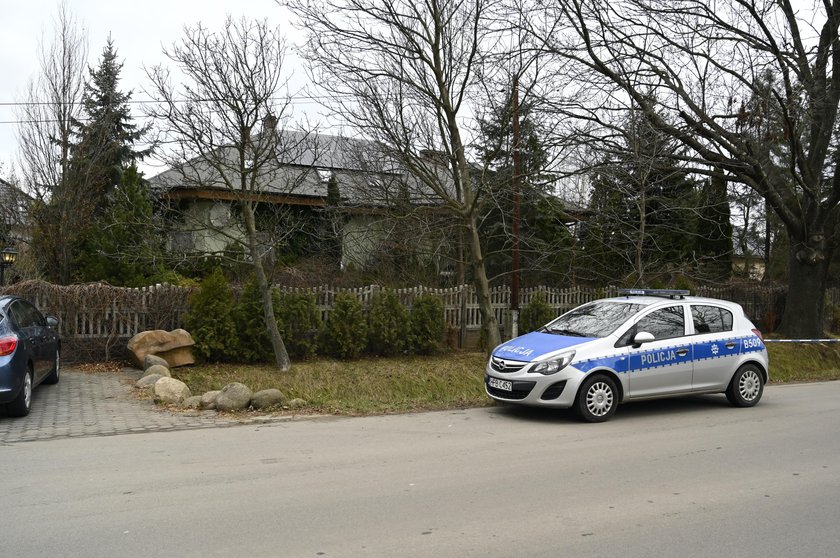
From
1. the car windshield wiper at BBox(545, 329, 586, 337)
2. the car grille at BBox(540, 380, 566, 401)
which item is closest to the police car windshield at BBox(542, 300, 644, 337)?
the car windshield wiper at BBox(545, 329, 586, 337)

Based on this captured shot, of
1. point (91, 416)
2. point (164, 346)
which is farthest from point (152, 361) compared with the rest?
point (91, 416)

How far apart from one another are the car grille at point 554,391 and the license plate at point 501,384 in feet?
1.61

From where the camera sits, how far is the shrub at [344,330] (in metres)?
15.7

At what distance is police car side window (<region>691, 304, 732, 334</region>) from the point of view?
1002 centimetres

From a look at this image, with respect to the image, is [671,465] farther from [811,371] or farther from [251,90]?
[811,371]

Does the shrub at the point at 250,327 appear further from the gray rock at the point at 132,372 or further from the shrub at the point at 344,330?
the gray rock at the point at 132,372

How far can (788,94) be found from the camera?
642 inches

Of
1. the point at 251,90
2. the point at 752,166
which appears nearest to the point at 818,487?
the point at 251,90

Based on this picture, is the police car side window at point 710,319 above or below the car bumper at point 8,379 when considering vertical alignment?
above

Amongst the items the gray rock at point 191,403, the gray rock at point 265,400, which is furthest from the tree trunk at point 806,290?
the gray rock at point 191,403

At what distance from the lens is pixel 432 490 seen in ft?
19.2

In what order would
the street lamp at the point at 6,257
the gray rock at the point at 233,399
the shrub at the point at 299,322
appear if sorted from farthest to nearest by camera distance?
the street lamp at the point at 6,257 → the shrub at the point at 299,322 → the gray rock at the point at 233,399

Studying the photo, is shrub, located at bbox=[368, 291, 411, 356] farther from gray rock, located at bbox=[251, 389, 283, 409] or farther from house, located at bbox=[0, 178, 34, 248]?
house, located at bbox=[0, 178, 34, 248]

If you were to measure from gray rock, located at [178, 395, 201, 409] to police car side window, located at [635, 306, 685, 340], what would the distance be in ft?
20.7
